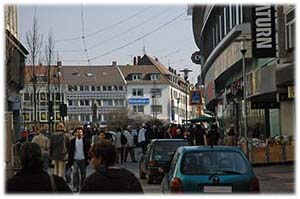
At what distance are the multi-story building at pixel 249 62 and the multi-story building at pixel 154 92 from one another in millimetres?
68519

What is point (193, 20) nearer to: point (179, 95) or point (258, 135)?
point (258, 135)

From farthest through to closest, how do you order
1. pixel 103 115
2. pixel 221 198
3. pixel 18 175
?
pixel 103 115 → pixel 221 198 → pixel 18 175

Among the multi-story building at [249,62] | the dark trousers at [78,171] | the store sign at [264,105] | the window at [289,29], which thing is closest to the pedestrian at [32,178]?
the dark trousers at [78,171]

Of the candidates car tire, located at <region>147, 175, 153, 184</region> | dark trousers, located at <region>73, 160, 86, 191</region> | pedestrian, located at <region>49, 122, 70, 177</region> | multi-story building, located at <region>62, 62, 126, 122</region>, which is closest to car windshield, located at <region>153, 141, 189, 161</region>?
car tire, located at <region>147, 175, 153, 184</region>

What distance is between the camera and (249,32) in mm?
35562

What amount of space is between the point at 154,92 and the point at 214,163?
115053 mm

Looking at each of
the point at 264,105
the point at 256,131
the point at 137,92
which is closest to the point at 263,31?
the point at 264,105

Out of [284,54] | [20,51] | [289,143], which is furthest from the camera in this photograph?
[20,51]

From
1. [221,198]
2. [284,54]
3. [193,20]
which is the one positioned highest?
[193,20]

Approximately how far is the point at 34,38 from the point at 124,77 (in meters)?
94.1

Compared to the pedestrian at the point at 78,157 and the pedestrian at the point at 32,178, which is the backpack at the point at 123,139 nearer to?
the pedestrian at the point at 78,157

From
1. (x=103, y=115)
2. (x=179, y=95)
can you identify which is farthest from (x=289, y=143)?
(x=179, y=95)

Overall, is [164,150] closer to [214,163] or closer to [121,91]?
[214,163]

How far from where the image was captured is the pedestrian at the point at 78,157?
59.2 feet
